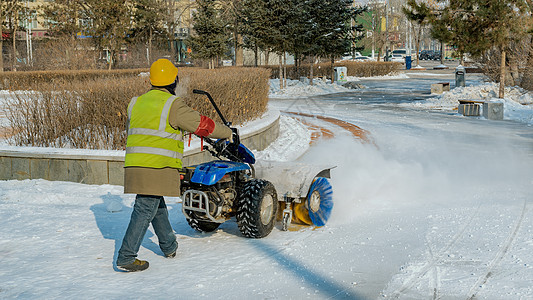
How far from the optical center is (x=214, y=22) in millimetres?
43094

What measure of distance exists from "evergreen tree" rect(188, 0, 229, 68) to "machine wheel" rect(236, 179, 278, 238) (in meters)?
37.6

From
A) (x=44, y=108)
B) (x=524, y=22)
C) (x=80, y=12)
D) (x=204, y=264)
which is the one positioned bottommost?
(x=204, y=264)

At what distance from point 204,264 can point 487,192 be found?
4.85 m

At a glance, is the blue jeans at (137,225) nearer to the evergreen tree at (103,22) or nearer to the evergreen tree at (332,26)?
the evergreen tree at (332,26)

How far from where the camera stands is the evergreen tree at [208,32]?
43031 mm

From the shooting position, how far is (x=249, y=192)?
6.17 meters

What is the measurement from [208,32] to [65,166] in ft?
116

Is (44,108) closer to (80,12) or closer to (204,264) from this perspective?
(204,264)

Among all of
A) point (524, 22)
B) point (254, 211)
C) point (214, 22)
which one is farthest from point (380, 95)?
point (254, 211)

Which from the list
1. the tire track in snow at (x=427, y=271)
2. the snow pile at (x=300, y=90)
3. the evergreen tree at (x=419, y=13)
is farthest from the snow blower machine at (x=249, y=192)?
the snow pile at (x=300, y=90)

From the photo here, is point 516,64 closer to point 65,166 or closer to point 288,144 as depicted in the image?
point 288,144

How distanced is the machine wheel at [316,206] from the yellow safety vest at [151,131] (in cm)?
220

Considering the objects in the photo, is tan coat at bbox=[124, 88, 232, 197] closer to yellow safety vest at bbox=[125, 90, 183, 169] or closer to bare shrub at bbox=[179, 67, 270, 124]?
yellow safety vest at bbox=[125, 90, 183, 169]

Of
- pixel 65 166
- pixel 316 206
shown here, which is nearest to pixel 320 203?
pixel 316 206
